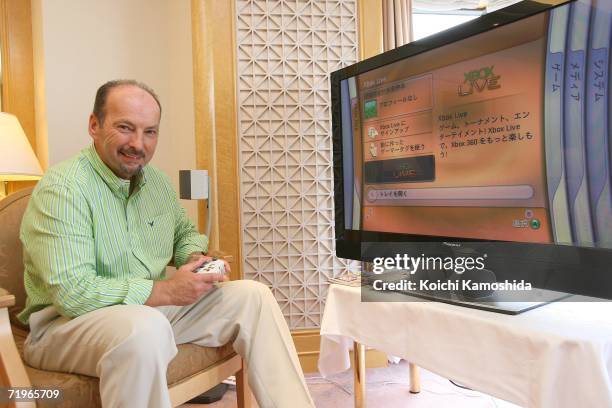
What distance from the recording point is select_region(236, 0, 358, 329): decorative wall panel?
8.00ft

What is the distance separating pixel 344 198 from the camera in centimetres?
185

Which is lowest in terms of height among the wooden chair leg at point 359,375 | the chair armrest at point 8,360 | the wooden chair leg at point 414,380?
the wooden chair leg at point 414,380

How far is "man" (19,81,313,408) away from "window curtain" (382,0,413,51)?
1.77 m

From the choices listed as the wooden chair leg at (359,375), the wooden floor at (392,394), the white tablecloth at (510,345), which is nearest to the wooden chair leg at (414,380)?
the wooden floor at (392,394)

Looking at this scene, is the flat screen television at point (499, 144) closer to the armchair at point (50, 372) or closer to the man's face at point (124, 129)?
the armchair at point (50, 372)

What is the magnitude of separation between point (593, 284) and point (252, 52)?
1889 mm

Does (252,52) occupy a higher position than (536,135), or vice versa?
(252,52)

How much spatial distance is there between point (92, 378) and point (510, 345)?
43.0 inches

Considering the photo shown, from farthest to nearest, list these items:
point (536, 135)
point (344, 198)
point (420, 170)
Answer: point (344, 198) → point (420, 170) → point (536, 135)

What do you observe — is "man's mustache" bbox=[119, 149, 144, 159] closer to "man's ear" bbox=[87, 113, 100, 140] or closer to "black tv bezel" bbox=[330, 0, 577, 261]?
"man's ear" bbox=[87, 113, 100, 140]

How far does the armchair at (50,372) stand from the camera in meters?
1.25

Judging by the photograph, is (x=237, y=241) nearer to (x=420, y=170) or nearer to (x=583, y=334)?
(x=420, y=170)

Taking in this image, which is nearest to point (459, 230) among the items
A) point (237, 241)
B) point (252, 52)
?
point (237, 241)

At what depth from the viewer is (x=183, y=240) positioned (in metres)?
1.88
